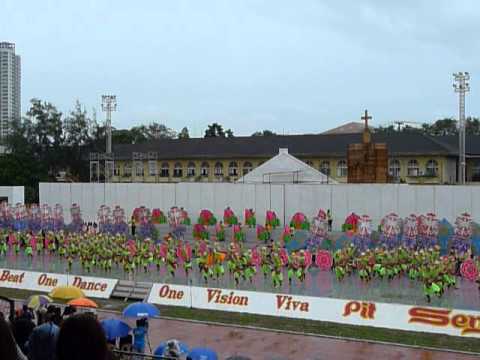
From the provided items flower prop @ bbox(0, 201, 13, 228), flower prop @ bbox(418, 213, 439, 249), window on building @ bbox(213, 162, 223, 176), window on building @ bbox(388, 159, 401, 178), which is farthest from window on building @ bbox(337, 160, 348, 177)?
flower prop @ bbox(0, 201, 13, 228)

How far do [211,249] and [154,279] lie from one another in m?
2.12

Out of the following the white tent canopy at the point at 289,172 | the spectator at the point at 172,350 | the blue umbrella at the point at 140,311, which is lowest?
the spectator at the point at 172,350

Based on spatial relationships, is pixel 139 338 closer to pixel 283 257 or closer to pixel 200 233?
pixel 283 257

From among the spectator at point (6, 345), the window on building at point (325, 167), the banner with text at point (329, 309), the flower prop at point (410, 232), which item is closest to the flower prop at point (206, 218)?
the flower prop at point (410, 232)

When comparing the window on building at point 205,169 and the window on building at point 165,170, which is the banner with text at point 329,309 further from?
the window on building at point 165,170

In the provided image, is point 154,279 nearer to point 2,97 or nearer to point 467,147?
point 467,147

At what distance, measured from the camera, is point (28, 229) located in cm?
3067

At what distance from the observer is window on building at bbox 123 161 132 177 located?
5091 centimetres

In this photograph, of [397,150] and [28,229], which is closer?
[28,229]

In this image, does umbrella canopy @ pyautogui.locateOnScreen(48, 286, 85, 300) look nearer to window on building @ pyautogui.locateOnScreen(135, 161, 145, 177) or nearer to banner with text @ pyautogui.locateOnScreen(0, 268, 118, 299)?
banner with text @ pyautogui.locateOnScreen(0, 268, 118, 299)

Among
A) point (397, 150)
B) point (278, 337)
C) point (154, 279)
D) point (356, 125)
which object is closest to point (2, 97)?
point (356, 125)

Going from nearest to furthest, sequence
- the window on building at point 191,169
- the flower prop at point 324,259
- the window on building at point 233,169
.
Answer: the flower prop at point 324,259 < the window on building at point 233,169 < the window on building at point 191,169

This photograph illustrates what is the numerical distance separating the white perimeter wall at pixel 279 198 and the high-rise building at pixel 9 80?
92.4m

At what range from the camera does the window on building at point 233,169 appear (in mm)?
47625
